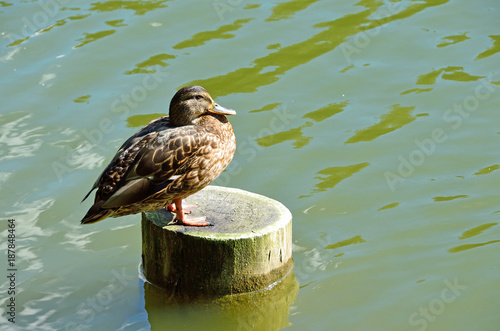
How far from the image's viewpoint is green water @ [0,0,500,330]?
5914 mm

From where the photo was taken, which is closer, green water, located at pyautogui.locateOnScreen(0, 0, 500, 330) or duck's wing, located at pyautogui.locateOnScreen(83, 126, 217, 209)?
duck's wing, located at pyautogui.locateOnScreen(83, 126, 217, 209)

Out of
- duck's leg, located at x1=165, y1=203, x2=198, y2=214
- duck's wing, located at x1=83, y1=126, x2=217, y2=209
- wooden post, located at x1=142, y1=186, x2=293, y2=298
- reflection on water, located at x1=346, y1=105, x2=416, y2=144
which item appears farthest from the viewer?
reflection on water, located at x1=346, y1=105, x2=416, y2=144

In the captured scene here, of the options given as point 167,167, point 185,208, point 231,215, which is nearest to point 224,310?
point 231,215

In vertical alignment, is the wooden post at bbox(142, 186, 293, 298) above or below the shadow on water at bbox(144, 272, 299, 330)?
above

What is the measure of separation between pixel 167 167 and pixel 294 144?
2789 millimetres

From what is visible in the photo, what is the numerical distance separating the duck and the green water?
74cm

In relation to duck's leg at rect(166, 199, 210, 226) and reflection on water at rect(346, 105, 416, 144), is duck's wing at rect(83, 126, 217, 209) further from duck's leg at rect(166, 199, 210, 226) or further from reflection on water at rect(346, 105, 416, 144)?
reflection on water at rect(346, 105, 416, 144)

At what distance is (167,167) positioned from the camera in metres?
5.43

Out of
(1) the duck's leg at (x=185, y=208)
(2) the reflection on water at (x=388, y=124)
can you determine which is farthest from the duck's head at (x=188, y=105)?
(2) the reflection on water at (x=388, y=124)

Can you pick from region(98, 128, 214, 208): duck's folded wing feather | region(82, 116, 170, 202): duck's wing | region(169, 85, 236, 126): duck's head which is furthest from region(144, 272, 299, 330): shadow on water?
region(169, 85, 236, 126): duck's head

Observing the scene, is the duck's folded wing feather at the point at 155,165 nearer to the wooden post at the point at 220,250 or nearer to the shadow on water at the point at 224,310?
the wooden post at the point at 220,250

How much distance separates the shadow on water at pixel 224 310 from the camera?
543 centimetres

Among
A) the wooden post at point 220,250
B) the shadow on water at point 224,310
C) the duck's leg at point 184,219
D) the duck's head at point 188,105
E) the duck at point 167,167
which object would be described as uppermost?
the duck's head at point 188,105

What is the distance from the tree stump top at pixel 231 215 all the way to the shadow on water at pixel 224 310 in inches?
19.0
